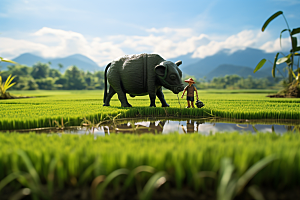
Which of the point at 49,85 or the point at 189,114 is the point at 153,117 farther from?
the point at 49,85

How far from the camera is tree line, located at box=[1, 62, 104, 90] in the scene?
5431 centimetres

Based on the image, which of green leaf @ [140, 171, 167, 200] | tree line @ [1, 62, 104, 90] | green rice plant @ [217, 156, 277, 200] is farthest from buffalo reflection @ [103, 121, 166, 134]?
tree line @ [1, 62, 104, 90]

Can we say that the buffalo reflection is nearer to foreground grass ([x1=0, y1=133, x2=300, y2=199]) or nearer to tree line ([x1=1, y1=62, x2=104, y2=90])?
foreground grass ([x1=0, y1=133, x2=300, y2=199])

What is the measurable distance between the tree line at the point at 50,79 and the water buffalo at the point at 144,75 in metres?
51.3

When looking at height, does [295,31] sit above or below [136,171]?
above

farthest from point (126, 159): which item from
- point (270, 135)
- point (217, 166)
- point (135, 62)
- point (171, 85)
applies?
point (135, 62)

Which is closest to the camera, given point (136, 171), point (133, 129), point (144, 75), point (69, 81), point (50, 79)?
point (136, 171)

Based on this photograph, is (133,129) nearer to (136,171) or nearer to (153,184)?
(136,171)

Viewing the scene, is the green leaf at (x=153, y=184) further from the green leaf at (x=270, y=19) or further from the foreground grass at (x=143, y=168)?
the green leaf at (x=270, y=19)

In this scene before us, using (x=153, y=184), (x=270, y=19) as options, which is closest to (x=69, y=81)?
(x=270, y=19)

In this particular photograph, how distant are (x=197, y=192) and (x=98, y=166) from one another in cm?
70

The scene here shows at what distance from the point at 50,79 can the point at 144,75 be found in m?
63.2

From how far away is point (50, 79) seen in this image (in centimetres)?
6100

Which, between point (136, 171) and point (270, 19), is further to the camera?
point (270, 19)
